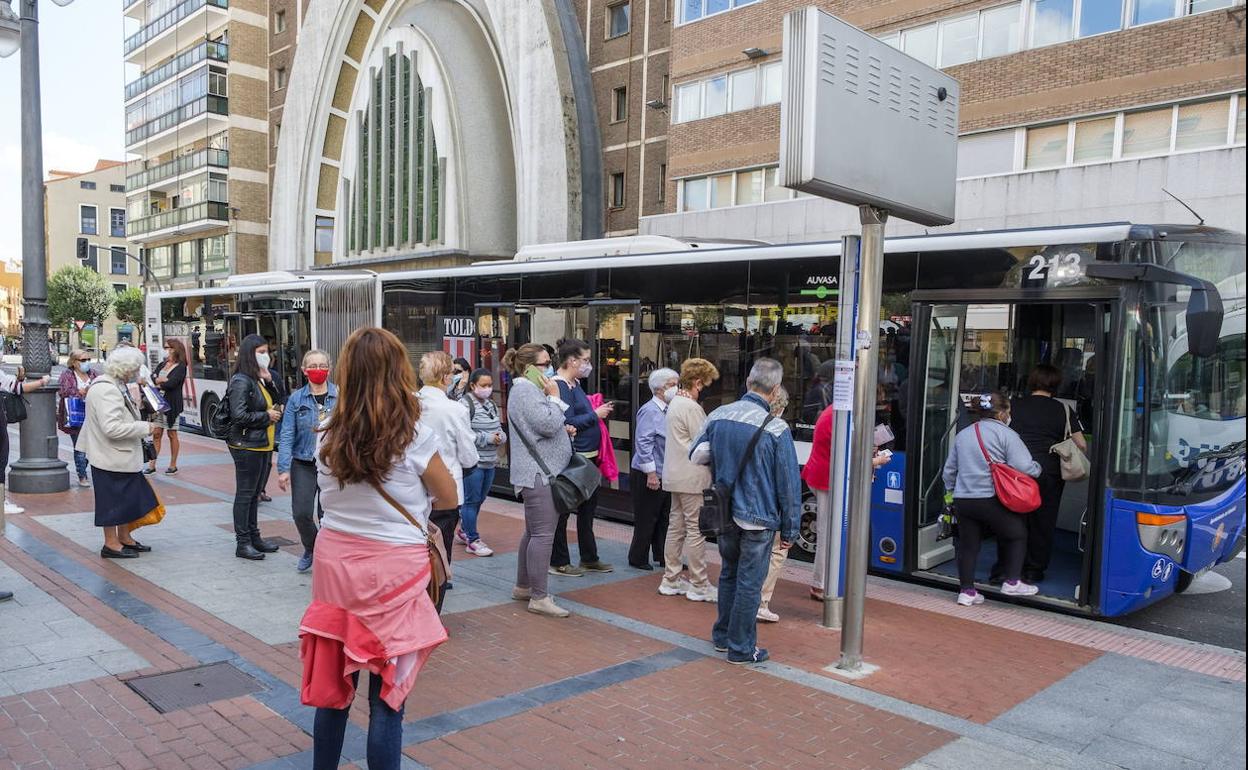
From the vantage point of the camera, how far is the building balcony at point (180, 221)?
154 feet

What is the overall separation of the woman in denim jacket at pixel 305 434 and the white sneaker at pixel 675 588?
2.67 metres

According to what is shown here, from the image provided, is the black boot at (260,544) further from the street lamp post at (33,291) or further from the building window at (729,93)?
the building window at (729,93)

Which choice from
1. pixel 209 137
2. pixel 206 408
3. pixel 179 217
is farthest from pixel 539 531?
pixel 179 217

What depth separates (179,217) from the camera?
49.7 m

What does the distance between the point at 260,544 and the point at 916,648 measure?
5280 mm

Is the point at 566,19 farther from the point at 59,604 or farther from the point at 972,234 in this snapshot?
the point at 59,604

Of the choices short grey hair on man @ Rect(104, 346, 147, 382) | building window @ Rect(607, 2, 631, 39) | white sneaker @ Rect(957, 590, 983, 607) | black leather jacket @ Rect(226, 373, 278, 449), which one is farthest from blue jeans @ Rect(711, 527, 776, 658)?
building window @ Rect(607, 2, 631, 39)

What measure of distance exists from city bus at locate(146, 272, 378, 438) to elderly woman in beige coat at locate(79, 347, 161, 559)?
648 centimetres

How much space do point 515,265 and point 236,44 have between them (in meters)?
42.8

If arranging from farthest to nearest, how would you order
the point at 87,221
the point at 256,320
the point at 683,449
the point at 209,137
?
1. the point at 87,221
2. the point at 209,137
3. the point at 256,320
4. the point at 683,449

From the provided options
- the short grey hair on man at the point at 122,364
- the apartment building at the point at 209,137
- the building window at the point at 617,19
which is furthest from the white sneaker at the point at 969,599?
the apartment building at the point at 209,137

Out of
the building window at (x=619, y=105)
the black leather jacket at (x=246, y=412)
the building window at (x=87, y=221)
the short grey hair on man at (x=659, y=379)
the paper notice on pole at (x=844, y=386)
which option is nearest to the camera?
the paper notice on pole at (x=844, y=386)

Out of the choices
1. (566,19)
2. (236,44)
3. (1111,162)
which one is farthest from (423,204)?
(1111,162)

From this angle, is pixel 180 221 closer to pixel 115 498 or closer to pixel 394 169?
pixel 394 169
